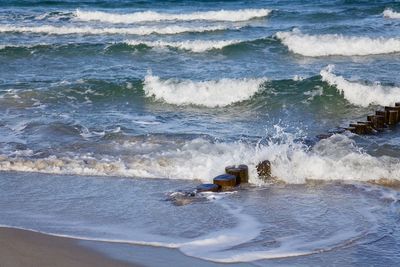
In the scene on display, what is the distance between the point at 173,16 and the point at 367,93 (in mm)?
13928

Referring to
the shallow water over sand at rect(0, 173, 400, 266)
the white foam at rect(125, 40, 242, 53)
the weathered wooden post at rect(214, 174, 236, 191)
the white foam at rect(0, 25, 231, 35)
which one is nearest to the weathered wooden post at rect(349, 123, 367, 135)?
the shallow water over sand at rect(0, 173, 400, 266)

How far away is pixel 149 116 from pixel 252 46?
643cm

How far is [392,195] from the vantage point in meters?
6.79

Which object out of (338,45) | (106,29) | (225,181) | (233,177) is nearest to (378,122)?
(233,177)

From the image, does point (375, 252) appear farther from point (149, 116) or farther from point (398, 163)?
point (149, 116)

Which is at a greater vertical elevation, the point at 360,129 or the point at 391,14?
the point at 391,14

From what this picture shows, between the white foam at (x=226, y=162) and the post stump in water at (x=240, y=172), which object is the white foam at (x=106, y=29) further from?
the post stump in water at (x=240, y=172)

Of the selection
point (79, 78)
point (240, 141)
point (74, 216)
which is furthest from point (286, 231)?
point (79, 78)

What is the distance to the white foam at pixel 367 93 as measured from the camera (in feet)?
37.7

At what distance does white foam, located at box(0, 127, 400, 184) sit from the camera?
24.5 feet

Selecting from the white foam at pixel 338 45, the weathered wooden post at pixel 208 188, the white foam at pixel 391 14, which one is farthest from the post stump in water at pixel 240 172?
the white foam at pixel 391 14

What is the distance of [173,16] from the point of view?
2473 cm

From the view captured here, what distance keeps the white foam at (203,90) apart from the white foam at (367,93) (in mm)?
1436

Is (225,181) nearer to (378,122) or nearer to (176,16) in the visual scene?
(378,122)
